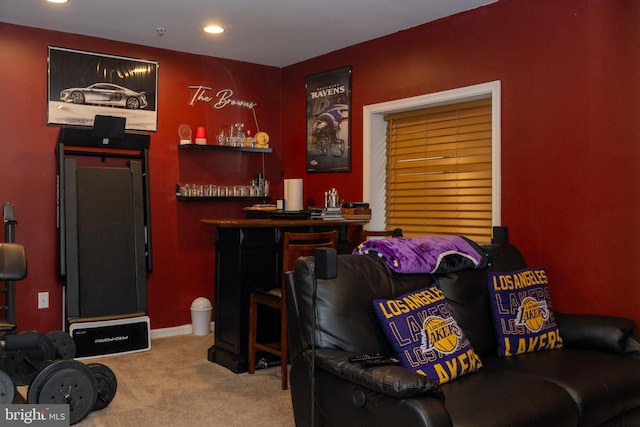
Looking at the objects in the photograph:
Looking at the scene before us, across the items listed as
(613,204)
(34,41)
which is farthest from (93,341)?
(613,204)

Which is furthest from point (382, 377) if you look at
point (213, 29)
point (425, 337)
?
point (213, 29)

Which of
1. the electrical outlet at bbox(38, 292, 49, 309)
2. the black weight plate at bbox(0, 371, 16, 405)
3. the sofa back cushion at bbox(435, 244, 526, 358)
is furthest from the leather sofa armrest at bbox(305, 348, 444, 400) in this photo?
the electrical outlet at bbox(38, 292, 49, 309)

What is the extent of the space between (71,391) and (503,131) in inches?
122

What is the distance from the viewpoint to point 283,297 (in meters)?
3.92

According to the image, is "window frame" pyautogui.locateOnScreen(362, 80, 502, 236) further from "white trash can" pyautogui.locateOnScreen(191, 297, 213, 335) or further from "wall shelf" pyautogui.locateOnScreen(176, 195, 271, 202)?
"white trash can" pyautogui.locateOnScreen(191, 297, 213, 335)

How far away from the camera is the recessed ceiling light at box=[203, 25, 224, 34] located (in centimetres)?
478

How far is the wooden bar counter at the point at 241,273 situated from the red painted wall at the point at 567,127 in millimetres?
1458

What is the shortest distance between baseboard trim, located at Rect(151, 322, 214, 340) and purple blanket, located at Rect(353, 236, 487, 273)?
9.52 feet

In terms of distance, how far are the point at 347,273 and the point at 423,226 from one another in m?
2.37

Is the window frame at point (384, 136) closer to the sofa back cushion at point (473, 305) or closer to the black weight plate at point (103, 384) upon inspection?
the sofa back cushion at point (473, 305)

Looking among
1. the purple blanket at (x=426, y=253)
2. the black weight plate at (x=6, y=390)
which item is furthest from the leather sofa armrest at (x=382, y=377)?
the black weight plate at (x=6, y=390)

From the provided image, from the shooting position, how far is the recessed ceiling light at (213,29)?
4.78m

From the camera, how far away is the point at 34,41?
4809 millimetres

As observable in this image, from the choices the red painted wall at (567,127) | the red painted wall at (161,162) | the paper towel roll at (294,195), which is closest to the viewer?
the red painted wall at (567,127)
